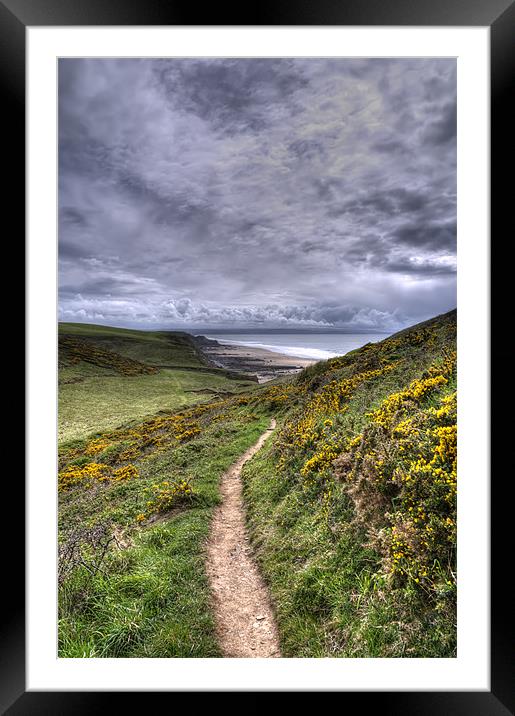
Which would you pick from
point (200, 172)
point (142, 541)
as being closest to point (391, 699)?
point (142, 541)

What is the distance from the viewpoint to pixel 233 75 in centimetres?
569

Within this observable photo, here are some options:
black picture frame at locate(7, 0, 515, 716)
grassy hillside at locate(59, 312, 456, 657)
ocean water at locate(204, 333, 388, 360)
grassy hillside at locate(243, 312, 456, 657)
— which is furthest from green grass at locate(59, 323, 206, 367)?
black picture frame at locate(7, 0, 515, 716)

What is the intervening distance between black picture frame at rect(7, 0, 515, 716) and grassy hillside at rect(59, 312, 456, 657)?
341mm

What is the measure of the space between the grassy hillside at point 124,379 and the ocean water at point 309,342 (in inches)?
399

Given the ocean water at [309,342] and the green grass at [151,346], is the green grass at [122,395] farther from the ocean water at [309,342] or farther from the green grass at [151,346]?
the ocean water at [309,342]

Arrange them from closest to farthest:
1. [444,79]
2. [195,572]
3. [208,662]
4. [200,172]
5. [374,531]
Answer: [208,662] < [374,531] < [195,572] < [444,79] < [200,172]

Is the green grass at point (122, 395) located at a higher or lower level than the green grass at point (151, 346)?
lower
